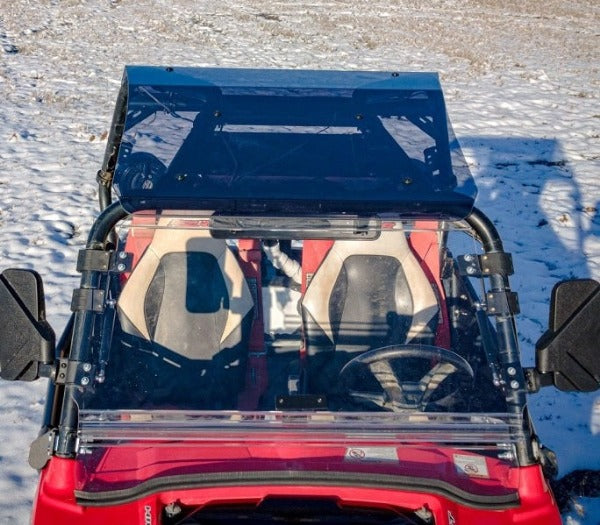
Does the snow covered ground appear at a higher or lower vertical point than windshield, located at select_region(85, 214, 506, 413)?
lower

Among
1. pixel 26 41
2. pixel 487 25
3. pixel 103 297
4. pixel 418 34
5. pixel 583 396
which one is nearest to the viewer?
pixel 103 297

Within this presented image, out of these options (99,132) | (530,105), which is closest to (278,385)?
(99,132)

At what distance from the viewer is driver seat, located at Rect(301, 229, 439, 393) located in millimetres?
2863

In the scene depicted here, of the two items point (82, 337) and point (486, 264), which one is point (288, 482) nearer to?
point (82, 337)

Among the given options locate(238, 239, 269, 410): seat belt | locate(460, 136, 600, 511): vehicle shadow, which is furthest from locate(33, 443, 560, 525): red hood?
locate(460, 136, 600, 511): vehicle shadow

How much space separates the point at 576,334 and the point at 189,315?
59.6 inches

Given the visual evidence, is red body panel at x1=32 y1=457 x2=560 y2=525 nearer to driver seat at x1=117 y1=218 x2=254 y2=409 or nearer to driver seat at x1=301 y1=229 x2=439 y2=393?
driver seat at x1=117 y1=218 x2=254 y2=409

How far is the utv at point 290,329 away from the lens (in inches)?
88.4

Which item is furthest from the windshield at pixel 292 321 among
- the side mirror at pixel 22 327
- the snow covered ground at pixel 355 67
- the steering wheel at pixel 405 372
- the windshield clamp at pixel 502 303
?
the snow covered ground at pixel 355 67

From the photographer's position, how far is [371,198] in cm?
271

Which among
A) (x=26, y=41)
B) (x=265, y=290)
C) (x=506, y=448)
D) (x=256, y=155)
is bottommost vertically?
(x=26, y=41)

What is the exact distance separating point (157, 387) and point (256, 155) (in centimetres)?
102

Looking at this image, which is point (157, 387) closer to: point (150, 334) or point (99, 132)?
point (150, 334)

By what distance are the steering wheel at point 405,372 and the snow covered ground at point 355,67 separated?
4.82ft
